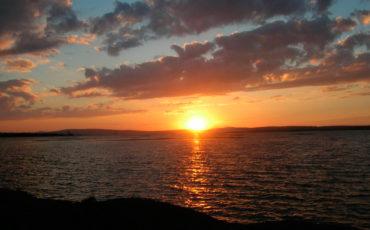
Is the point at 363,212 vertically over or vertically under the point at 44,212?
under

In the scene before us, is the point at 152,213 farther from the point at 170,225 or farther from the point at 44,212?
the point at 44,212

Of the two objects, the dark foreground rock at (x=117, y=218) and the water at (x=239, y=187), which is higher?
the dark foreground rock at (x=117, y=218)

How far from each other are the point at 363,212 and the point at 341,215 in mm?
2346

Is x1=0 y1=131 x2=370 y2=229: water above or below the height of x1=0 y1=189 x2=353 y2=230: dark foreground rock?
below

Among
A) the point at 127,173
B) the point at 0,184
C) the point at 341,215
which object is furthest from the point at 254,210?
the point at 0,184

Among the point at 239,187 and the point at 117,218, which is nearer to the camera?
the point at 117,218

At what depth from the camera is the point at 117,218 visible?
65.6ft

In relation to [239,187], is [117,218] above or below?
above

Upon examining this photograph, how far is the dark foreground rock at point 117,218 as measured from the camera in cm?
1925

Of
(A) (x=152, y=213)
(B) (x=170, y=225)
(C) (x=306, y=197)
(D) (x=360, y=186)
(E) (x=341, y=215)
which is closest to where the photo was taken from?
(B) (x=170, y=225)

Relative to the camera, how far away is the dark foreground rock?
19.2 metres

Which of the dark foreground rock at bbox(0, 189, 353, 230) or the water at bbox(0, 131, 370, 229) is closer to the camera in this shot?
the dark foreground rock at bbox(0, 189, 353, 230)

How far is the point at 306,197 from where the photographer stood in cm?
4162

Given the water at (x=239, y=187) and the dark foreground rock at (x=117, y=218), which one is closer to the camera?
the dark foreground rock at (x=117, y=218)
